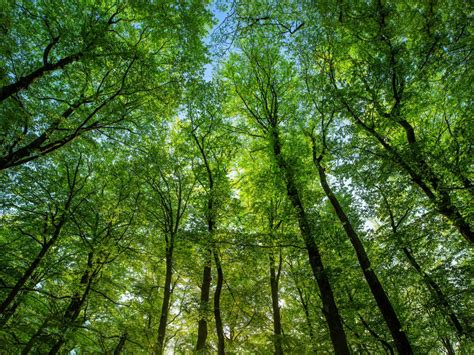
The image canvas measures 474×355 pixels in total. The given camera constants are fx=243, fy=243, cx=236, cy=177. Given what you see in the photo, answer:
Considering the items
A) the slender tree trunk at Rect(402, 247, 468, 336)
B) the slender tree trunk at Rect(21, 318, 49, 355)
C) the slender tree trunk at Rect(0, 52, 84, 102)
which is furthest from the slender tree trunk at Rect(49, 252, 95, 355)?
the slender tree trunk at Rect(402, 247, 468, 336)

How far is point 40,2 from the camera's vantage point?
6258 mm

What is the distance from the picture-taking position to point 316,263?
8.49 metres

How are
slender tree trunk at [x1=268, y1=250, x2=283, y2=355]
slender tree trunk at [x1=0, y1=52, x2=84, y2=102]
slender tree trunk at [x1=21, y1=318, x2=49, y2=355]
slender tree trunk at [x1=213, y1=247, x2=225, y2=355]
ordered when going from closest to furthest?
1. slender tree trunk at [x1=21, y1=318, x2=49, y2=355]
2. slender tree trunk at [x1=0, y1=52, x2=84, y2=102]
3. slender tree trunk at [x1=213, y1=247, x2=225, y2=355]
4. slender tree trunk at [x1=268, y1=250, x2=283, y2=355]

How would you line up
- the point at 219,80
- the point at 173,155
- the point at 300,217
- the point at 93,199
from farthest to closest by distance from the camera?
1. the point at 219,80
2. the point at 173,155
3. the point at 93,199
4. the point at 300,217

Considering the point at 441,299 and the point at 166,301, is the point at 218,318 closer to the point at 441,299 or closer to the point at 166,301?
the point at 166,301

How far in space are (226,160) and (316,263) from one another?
7.84 meters

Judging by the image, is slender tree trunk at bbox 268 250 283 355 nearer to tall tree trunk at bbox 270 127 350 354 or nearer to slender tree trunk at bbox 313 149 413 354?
tall tree trunk at bbox 270 127 350 354

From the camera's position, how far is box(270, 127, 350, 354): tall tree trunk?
7.28m

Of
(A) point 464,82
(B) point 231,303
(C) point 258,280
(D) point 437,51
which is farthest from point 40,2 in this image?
(C) point 258,280

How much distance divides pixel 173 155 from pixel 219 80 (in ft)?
16.3

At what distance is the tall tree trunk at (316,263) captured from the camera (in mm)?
7281

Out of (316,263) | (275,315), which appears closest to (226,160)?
(316,263)

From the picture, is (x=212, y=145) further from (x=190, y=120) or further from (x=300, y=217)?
(x=300, y=217)

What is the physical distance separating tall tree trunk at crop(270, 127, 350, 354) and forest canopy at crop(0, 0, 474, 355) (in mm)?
62
